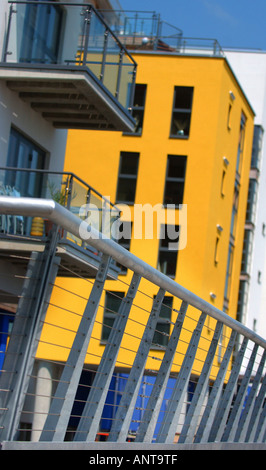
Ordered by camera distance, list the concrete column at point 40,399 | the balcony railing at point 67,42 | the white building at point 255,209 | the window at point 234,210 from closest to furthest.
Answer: the concrete column at point 40,399
the balcony railing at point 67,42
the window at point 234,210
the white building at point 255,209

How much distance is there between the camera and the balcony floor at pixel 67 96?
17.5 meters

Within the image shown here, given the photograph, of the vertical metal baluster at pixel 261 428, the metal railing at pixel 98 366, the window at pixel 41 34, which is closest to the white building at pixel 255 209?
the window at pixel 41 34

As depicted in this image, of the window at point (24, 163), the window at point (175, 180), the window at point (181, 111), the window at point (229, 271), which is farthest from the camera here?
the window at point (229, 271)

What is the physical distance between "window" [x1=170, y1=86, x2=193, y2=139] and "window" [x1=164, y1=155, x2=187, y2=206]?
3.20 feet

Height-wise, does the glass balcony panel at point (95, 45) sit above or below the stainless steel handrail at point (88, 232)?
above

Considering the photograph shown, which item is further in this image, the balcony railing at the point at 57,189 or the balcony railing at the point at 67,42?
the balcony railing at the point at 67,42

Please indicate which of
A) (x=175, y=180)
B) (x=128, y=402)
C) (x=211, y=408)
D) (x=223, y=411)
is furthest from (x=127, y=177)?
(x=128, y=402)

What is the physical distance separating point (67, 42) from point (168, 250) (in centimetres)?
1584

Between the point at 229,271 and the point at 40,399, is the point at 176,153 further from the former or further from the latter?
the point at 40,399

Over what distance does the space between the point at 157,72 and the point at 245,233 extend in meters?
12.2

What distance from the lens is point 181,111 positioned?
34.4 m

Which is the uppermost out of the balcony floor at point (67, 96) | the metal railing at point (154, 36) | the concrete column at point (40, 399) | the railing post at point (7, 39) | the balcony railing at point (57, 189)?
the metal railing at point (154, 36)

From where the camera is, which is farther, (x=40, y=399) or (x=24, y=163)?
(x=40, y=399)

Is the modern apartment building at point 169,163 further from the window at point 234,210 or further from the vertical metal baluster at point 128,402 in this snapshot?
the vertical metal baluster at point 128,402
